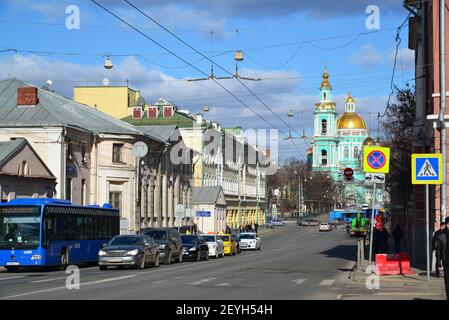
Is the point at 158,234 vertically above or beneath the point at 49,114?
beneath

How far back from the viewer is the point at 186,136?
87312 millimetres

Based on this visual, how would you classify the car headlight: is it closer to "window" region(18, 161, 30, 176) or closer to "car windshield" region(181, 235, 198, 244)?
"car windshield" region(181, 235, 198, 244)

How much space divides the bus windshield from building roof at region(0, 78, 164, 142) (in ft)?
60.4

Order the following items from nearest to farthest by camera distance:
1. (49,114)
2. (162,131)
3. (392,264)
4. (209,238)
→ (392,264) → (209,238) → (49,114) → (162,131)

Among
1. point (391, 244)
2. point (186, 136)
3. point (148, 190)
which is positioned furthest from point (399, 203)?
point (186, 136)

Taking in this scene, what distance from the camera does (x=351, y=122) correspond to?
6260 inches

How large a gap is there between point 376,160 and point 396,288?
13.8ft

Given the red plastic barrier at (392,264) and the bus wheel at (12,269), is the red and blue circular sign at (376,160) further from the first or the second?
the bus wheel at (12,269)

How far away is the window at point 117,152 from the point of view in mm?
57344

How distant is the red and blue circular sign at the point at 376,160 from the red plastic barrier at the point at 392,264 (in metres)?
3.57

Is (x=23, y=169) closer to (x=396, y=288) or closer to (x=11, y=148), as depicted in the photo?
(x=11, y=148)

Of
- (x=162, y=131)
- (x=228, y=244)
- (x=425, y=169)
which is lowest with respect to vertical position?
(x=228, y=244)

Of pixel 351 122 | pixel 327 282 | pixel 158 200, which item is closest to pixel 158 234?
pixel 327 282

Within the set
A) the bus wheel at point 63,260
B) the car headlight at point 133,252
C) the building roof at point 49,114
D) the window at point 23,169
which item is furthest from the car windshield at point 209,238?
the car headlight at point 133,252
